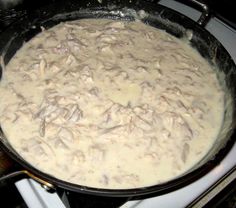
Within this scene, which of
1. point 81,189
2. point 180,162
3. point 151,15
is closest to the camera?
point 81,189

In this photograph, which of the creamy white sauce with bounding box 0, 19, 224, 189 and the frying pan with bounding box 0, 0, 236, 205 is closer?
the creamy white sauce with bounding box 0, 19, 224, 189

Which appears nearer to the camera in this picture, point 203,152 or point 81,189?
point 81,189

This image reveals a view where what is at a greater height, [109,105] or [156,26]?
[156,26]

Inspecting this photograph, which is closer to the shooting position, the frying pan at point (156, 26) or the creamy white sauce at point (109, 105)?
the creamy white sauce at point (109, 105)

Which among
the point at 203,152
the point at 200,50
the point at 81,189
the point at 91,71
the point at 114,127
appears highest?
the point at 91,71

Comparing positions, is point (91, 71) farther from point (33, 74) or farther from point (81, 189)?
point (81, 189)

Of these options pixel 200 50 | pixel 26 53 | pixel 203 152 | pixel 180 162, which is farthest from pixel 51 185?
pixel 200 50

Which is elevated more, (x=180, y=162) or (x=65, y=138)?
(x=65, y=138)

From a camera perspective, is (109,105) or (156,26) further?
(156,26)
